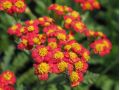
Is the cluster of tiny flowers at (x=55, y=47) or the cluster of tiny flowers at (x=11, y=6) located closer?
the cluster of tiny flowers at (x=55, y=47)

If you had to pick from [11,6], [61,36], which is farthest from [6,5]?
[61,36]

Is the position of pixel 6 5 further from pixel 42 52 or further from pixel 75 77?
pixel 75 77

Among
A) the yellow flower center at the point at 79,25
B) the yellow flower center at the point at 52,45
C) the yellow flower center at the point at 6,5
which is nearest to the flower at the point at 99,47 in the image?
the yellow flower center at the point at 79,25

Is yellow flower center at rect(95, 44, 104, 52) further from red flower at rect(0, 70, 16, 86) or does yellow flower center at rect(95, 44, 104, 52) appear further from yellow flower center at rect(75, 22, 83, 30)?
red flower at rect(0, 70, 16, 86)

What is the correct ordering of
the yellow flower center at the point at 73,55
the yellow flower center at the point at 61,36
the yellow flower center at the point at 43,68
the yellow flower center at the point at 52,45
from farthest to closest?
the yellow flower center at the point at 61,36 < the yellow flower center at the point at 52,45 < the yellow flower center at the point at 73,55 < the yellow flower center at the point at 43,68

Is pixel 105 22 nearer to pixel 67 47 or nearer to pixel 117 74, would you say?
pixel 117 74

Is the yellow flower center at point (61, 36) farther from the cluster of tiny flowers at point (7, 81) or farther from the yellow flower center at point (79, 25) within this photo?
the cluster of tiny flowers at point (7, 81)
